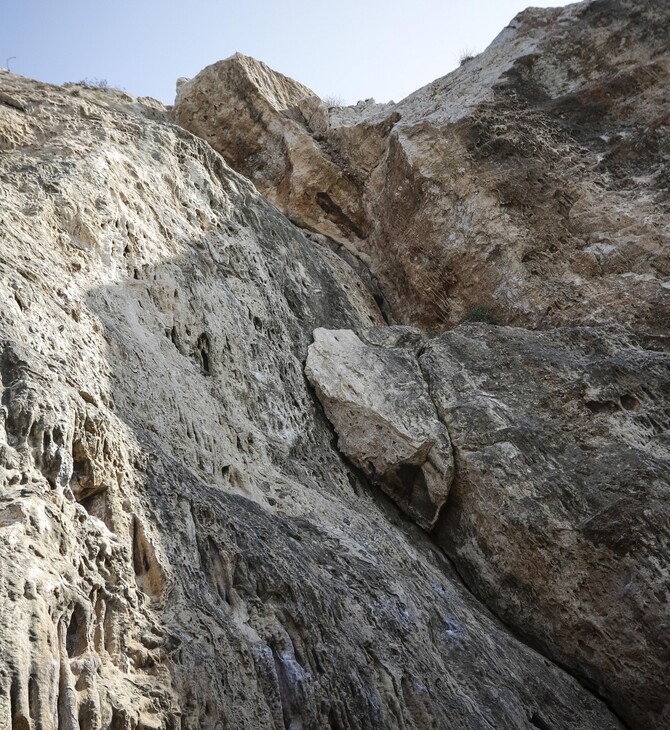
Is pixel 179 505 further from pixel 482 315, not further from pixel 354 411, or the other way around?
pixel 482 315

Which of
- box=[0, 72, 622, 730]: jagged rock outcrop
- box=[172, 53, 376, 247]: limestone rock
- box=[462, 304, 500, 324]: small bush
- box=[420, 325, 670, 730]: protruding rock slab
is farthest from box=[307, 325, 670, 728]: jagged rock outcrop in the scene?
box=[172, 53, 376, 247]: limestone rock

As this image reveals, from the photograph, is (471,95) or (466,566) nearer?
(466,566)

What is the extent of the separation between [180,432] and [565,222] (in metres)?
8.67

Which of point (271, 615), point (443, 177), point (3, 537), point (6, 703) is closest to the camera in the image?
point (6, 703)

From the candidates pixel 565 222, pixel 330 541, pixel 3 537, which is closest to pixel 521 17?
pixel 565 222

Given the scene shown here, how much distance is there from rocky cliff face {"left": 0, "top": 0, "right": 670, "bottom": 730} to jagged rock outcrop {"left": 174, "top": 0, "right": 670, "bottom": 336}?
0.21 feet

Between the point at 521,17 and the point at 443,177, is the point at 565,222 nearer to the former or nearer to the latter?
the point at 443,177

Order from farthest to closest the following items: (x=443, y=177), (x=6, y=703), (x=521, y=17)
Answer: (x=521, y=17), (x=443, y=177), (x=6, y=703)

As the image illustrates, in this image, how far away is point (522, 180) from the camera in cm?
1404

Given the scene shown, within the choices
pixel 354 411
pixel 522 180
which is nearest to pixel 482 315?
pixel 522 180

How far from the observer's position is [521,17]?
1661 cm

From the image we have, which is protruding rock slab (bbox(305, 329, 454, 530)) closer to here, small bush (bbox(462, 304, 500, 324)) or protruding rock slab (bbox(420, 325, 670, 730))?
protruding rock slab (bbox(420, 325, 670, 730))

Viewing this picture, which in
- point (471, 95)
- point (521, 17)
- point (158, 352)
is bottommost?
point (158, 352)

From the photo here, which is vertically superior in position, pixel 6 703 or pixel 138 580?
pixel 138 580
